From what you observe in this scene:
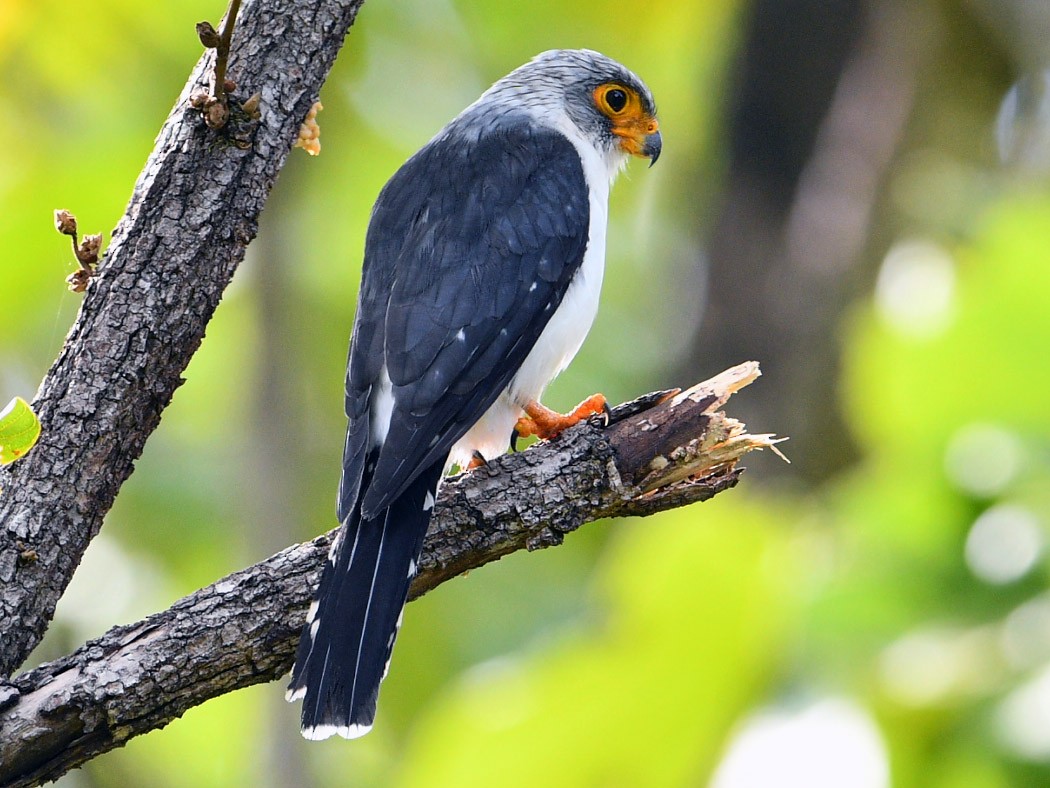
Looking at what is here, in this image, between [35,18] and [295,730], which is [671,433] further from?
[35,18]

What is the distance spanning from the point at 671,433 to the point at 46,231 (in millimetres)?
4732

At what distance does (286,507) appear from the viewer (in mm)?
6090

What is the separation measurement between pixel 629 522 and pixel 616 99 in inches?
122

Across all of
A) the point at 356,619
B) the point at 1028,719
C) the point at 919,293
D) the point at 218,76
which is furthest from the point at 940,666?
the point at 218,76

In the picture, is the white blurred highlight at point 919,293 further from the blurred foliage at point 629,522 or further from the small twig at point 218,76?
the small twig at point 218,76

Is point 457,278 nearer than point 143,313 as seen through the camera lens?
No

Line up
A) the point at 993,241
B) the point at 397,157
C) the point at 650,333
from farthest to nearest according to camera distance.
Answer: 1. the point at 650,333
2. the point at 397,157
3. the point at 993,241

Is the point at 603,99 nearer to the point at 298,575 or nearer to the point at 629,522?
the point at 298,575

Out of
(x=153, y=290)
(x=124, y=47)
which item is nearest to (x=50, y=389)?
(x=153, y=290)

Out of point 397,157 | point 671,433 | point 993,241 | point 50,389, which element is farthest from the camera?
point 397,157

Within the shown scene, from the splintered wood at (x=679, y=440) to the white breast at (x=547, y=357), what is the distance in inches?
27.7

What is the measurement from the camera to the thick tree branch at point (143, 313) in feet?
10.0

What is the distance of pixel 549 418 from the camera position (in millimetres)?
4215

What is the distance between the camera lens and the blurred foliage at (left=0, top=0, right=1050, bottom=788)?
5.26 meters
